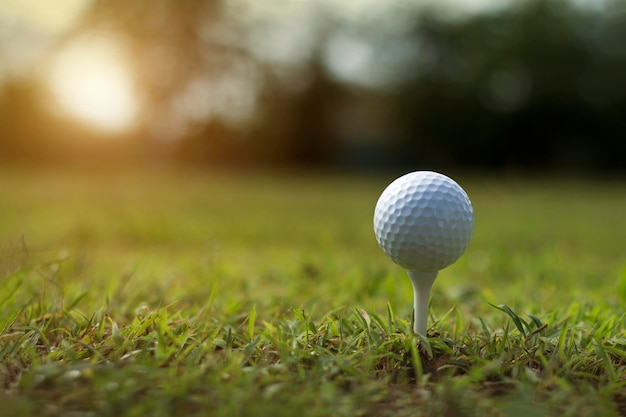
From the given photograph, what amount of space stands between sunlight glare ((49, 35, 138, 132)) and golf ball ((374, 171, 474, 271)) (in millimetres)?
11601

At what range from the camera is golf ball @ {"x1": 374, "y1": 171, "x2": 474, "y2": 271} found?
1.60 meters

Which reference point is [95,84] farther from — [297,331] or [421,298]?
[421,298]

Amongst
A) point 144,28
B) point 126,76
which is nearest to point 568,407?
point 126,76

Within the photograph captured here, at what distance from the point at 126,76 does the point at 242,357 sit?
46.7ft

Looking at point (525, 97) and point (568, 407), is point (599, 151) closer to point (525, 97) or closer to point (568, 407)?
point (525, 97)

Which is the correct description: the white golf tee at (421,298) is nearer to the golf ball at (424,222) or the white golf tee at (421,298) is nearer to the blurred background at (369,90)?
the golf ball at (424,222)

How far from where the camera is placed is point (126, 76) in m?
14.5

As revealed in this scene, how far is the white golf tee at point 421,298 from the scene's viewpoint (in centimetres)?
158

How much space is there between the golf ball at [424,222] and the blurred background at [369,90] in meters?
14.3

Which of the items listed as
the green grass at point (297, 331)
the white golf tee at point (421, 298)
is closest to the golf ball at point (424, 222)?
the white golf tee at point (421, 298)

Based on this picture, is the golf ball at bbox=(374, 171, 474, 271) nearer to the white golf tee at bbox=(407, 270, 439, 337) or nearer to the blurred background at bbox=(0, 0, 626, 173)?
the white golf tee at bbox=(407, 270, 439, 337)

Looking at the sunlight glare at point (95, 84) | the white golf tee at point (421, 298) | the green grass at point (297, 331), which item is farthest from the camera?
the sunlight glare at point (95, 84)

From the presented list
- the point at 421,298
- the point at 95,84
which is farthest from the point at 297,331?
the point at 95,84

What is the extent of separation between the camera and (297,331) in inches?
65.9
